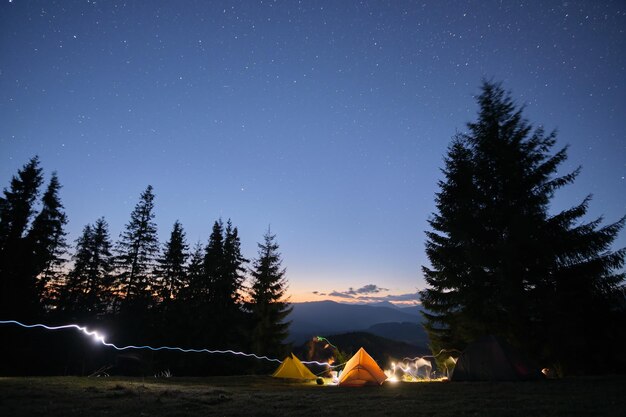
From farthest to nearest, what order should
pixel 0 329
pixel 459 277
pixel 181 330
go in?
pixel 181 330 < pixel 0 329 < pixel 459 277

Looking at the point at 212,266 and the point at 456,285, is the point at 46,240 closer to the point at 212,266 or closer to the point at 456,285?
the point at 212,266

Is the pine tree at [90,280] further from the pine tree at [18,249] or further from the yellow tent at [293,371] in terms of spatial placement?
the yellow tent at [293,371]

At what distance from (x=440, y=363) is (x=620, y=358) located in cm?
822

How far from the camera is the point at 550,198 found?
16.0 m

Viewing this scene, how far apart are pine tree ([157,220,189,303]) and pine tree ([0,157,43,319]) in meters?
12.3

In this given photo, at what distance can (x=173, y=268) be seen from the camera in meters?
38.0

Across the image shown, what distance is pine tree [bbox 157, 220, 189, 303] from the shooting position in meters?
36.7

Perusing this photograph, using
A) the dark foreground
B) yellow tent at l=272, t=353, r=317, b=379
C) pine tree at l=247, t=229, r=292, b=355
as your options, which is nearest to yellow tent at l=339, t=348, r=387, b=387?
yellow tent at l=272, t=353, r=317, b=379

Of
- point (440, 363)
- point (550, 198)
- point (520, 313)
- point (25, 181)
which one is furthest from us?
point (25, 181)

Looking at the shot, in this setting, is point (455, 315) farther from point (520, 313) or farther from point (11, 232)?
point (11, 232)

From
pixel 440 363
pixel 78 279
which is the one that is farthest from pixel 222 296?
pixel 440 363

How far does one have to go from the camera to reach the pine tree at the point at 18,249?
23.6 metres

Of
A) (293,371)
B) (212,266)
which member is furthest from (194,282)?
(293,371)

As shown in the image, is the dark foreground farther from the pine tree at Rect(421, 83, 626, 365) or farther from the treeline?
the treeline
